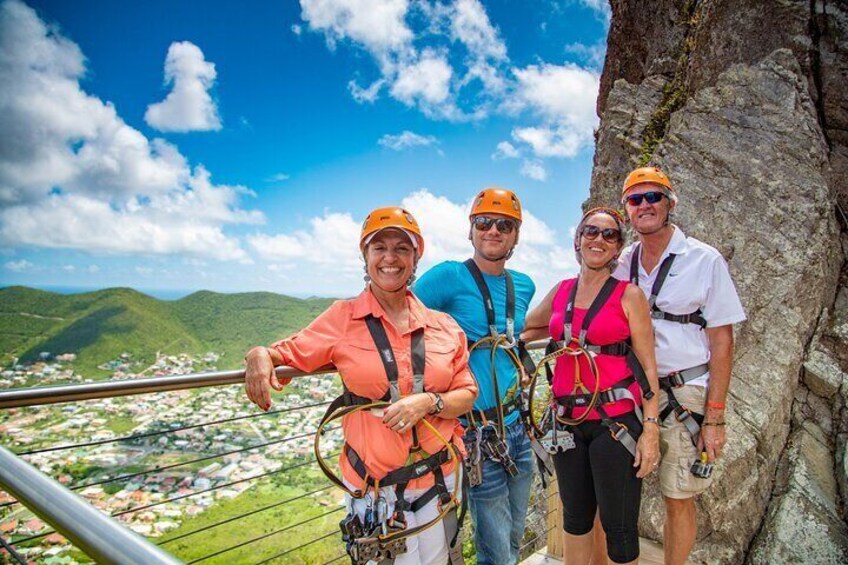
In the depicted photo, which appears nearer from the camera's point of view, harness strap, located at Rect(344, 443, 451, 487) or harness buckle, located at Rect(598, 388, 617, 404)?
harness strap, located at Rect(344, 443, 451, 487)

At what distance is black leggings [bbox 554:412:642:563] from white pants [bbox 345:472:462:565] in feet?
3.72

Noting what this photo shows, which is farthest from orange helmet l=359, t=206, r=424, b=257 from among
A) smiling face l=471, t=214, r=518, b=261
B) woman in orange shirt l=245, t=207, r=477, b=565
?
smiling face l=471, t=214, r=518, b=261

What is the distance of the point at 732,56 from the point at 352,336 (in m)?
7.92

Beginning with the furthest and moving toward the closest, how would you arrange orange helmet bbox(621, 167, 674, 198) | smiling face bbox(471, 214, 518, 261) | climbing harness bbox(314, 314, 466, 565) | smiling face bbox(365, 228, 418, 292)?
orange helmet bbox(621, 167, 674, 198), smiling face bbox(471, 214, 518, 261), smiling face bbox(365, 228, 418, 292), climbing harness bbox(314, 314, 466, 565)

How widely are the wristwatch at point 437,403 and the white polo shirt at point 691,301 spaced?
2119 mm

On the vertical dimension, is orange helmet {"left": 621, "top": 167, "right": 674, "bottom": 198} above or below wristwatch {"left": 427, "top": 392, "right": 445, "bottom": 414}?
above

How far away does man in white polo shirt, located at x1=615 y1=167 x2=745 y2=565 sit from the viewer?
364 centimetres

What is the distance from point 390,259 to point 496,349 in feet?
3.63

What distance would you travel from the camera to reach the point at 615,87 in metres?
9.73

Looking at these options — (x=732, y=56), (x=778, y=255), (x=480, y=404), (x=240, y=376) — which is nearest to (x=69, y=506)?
(x=240, y=376)

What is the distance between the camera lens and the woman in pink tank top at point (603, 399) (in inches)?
124

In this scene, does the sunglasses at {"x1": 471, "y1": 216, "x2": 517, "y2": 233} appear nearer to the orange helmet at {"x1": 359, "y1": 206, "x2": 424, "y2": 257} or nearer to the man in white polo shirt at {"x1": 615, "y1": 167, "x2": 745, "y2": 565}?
the orange helmet at {"x1": 359, "y1": 206, "x2": 424, "y2": 257}

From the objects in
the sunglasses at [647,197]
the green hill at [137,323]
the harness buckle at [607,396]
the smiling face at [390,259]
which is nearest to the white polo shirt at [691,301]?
the sunglasses at [647,197]

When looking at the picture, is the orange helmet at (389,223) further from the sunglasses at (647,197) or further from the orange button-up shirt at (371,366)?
the sunglasses at (647,197)
